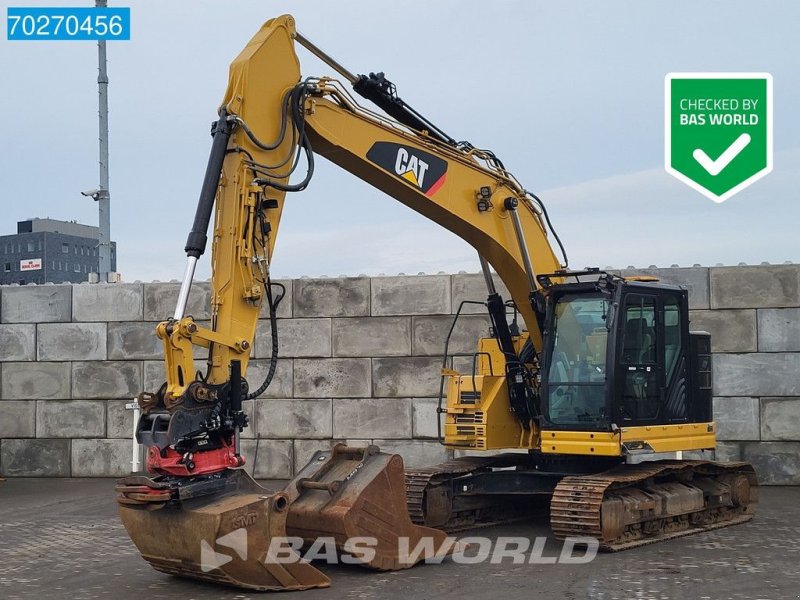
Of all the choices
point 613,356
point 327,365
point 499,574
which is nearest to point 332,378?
point 327,365

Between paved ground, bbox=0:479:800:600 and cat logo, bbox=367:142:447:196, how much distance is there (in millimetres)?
3369

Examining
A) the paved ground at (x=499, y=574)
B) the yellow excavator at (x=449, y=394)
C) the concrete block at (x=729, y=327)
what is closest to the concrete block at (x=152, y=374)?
the paved ground at (x=499, y=574)

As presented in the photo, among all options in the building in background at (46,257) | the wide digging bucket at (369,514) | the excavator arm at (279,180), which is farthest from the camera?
the building in background at (46,257)

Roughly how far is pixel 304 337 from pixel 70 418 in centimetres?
377

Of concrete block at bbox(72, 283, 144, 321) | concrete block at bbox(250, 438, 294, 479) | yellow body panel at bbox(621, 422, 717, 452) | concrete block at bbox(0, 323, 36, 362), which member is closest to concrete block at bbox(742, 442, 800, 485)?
yellow body panel at bbox(621, 422, 717, 452)

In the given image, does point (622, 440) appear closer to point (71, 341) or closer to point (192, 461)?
point (192, 461)

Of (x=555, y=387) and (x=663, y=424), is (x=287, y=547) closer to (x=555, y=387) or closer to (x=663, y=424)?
(x=555, y=387)

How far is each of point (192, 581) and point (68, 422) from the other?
8.31 metres

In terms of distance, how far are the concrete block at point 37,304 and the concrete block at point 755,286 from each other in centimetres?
931

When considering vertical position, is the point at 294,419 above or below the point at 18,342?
below

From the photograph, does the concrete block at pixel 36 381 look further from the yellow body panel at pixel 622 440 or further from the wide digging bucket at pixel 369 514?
the yellow body panel at pixel 622 440

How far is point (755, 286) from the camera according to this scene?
45.9 feet

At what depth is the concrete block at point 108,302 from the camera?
1564 cm

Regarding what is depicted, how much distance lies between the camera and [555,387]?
10109 millimetres
